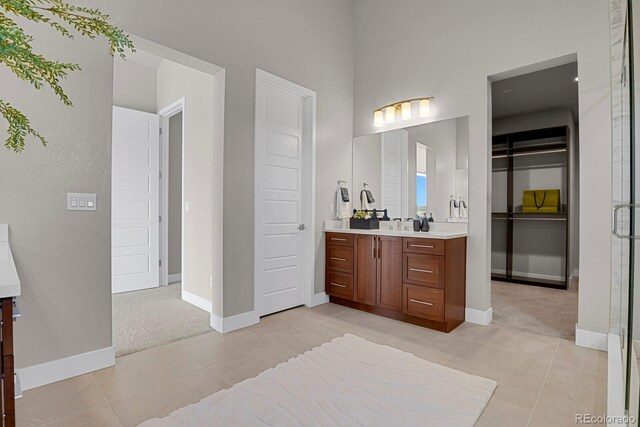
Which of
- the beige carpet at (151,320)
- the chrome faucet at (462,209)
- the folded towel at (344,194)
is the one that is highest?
the folded towel at (344,194)

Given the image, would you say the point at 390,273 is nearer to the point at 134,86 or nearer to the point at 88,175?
the point at 88,175

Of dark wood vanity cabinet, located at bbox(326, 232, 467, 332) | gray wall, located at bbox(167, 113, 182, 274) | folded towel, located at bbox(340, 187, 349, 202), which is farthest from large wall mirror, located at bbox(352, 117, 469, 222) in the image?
gray wall, located at bbox(167, 113, 182, 274)

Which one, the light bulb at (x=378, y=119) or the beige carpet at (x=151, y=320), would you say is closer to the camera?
the beige carpet at (x=151, y=320)

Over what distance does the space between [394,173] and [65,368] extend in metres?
3.52

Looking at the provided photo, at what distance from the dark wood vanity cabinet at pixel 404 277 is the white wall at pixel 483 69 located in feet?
1.20

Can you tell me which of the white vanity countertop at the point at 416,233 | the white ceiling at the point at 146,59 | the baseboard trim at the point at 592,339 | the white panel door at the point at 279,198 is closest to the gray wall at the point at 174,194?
the white ceiling at the point at 146,59

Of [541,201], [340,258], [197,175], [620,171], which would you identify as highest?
[197,175]

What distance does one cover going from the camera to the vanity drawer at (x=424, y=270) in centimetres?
308

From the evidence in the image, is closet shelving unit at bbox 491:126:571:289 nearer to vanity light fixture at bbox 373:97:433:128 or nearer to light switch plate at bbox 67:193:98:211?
vanity light fixture at bbox 373:97:433:128

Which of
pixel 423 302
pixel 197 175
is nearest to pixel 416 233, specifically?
pixel 423 302

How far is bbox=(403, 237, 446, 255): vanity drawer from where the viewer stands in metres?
3.07

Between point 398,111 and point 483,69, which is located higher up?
point 483,69

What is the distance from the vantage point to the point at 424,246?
3.18 metres

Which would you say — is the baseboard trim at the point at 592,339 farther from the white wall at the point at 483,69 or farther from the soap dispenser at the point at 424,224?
the soap dispenser at the point at 424,224
